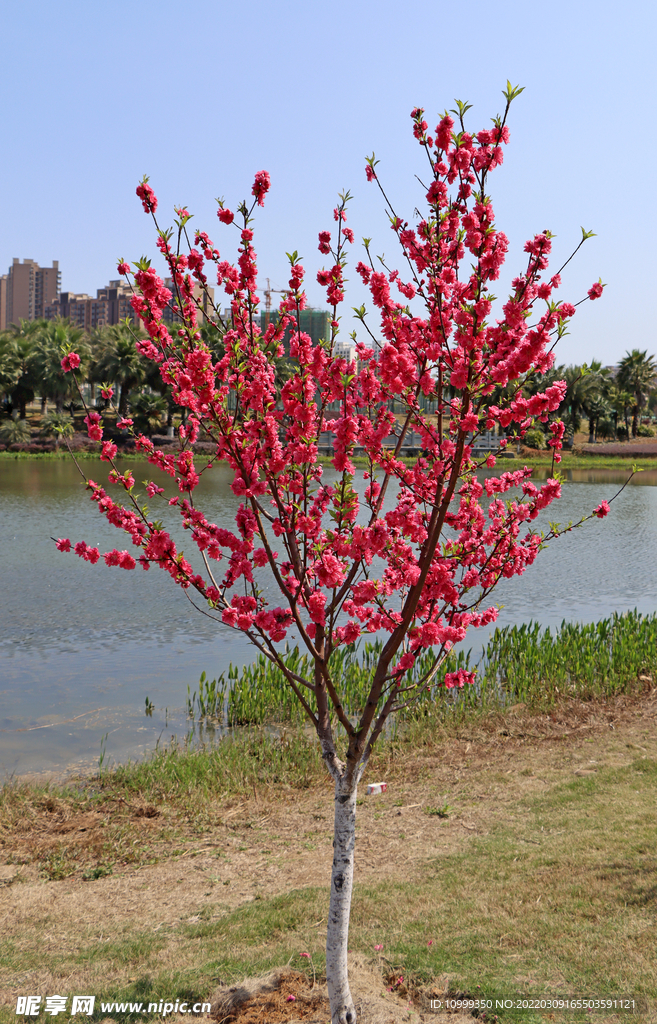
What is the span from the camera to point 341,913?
3.96 m

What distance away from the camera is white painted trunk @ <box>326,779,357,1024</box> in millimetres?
3861

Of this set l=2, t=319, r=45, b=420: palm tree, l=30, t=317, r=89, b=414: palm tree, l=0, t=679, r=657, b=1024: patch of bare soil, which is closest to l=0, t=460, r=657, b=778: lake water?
l=0, t=679, r=657, b=1024: patch of bare soil

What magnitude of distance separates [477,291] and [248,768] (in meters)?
6.35

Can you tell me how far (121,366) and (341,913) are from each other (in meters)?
66.1

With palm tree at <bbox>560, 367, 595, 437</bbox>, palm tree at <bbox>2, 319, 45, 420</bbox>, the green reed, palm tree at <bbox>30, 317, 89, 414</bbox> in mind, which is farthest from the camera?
palm tree at <bbox>560, 367, 595, 437</bbox>

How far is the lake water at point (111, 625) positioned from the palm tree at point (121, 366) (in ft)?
119

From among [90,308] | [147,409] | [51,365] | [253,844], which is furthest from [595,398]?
[90,308]

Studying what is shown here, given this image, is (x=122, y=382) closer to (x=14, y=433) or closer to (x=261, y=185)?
(x=14, y=433)

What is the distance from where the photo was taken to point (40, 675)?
1235 cm

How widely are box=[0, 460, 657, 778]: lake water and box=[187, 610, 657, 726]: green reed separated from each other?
85cm

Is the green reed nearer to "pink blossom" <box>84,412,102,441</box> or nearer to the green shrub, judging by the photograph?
"pink blossom" <box>84,412,102,441</box>

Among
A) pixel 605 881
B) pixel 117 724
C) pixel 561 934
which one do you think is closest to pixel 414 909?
pixel 561 934

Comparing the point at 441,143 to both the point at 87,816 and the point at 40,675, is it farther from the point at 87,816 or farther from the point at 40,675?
the point at 40,675

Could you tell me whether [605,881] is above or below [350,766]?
below
